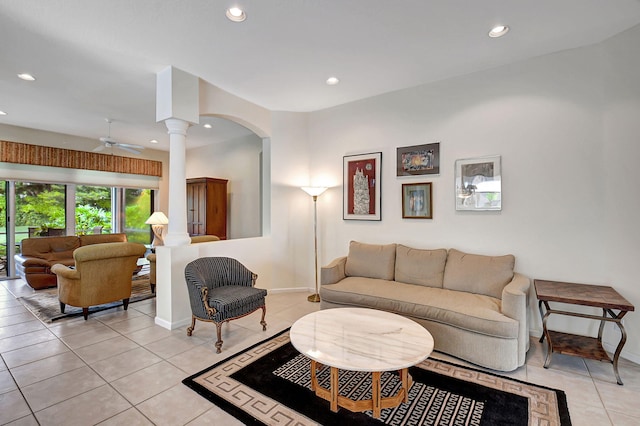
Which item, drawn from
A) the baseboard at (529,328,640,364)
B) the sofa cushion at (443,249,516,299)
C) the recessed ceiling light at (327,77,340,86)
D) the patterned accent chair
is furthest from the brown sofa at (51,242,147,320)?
the baseboard at (529,328,640,364)

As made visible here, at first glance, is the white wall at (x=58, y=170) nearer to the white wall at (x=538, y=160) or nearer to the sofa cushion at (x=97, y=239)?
the sofa cushion at (x=97, y=239)

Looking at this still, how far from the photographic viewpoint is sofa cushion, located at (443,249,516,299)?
2949mm

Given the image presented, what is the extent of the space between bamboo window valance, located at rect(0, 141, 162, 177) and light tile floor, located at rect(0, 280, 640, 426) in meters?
3.57

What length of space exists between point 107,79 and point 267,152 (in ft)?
7.39

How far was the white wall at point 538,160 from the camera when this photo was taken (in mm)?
2732

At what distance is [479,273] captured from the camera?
3066mm

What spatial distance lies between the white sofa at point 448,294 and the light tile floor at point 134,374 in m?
0.24

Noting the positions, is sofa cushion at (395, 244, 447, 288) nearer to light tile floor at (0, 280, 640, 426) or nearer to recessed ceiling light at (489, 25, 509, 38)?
light tile floor at (0, 280, 640, 426)

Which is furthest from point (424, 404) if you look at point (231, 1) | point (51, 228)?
point (51, 228)

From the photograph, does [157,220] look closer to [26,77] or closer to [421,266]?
[26,77]

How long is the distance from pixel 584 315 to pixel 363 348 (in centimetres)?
191

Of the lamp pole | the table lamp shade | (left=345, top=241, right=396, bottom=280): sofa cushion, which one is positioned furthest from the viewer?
the table lamp shade

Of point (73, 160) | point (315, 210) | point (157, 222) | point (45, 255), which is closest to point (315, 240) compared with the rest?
point (315, 210)

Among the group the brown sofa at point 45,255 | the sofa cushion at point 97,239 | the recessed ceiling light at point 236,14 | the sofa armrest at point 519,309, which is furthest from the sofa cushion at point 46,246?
the sofa armrest at point 519,309
